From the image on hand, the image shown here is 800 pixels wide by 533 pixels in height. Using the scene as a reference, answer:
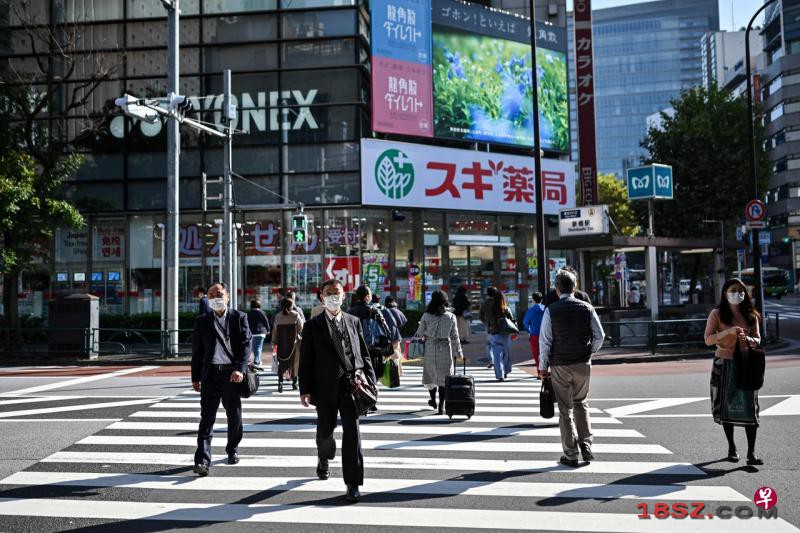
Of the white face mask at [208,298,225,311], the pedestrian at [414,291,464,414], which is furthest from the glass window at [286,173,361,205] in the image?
the white face mask at [208,298,225,311]

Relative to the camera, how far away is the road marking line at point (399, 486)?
599cm

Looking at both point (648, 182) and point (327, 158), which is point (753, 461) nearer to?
point (648, 182)

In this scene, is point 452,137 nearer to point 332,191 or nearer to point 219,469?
point 332,191

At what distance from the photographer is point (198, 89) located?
93.4 feet

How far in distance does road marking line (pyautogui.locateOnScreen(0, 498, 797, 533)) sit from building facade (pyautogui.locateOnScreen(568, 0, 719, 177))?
6302 inches

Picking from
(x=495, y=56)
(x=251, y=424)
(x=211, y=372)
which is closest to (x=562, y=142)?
(x=495, y=56)

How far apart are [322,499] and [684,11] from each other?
193829 mm

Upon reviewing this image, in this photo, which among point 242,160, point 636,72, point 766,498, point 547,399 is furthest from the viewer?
point 636,72

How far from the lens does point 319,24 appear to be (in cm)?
2792

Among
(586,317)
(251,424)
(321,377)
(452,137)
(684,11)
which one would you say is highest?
(684,11)

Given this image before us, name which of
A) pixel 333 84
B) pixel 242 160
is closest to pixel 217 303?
pixel 242 160

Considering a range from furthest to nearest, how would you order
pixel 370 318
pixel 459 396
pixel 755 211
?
pixel 755 211 → pixel 370 318 → pixel 459 396

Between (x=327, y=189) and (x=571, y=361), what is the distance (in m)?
21.3

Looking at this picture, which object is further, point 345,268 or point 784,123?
point 784,123
